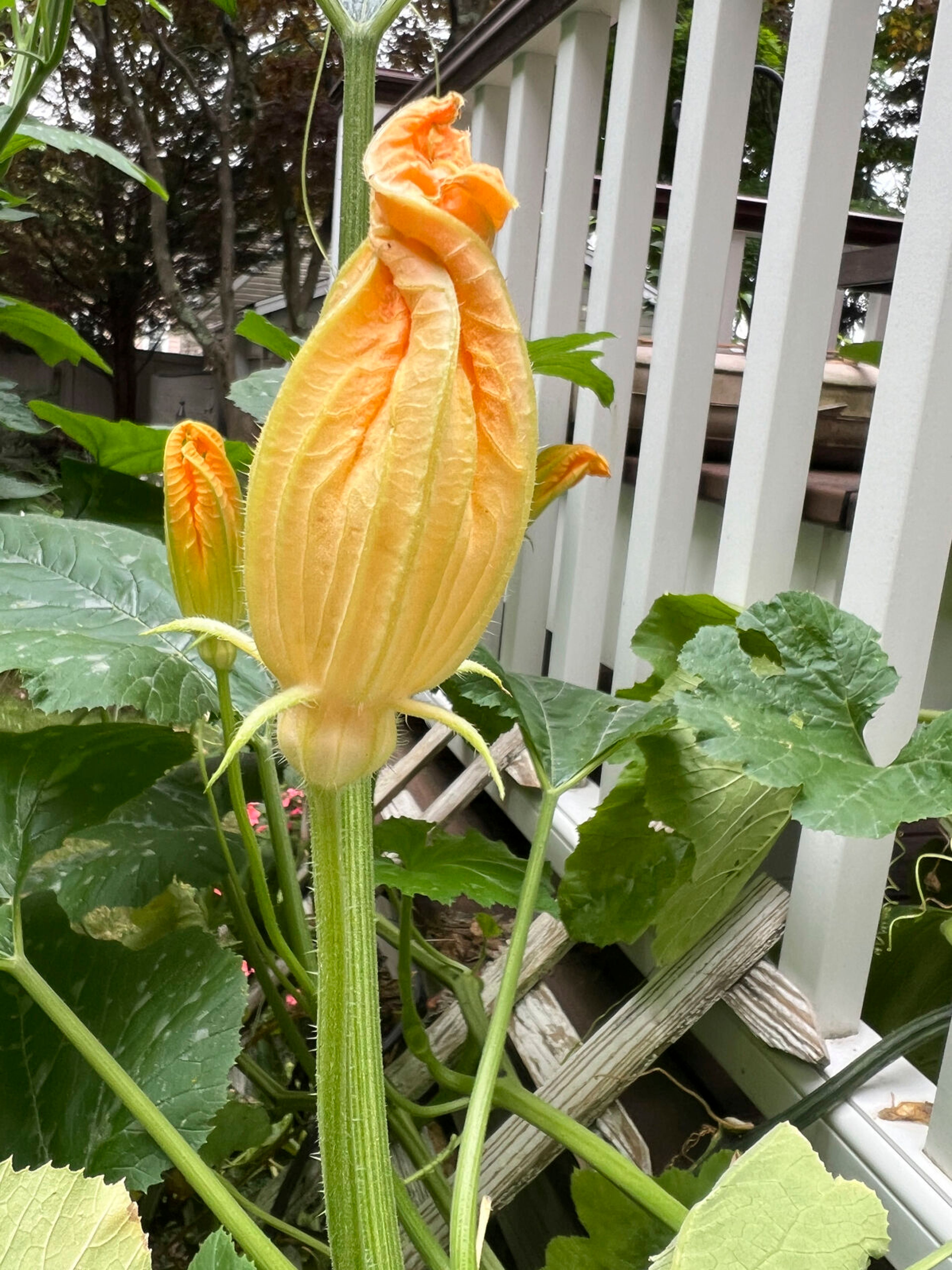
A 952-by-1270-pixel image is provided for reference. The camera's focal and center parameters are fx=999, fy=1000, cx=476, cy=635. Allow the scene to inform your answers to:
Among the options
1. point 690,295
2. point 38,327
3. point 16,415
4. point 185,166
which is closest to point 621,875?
point 690,295

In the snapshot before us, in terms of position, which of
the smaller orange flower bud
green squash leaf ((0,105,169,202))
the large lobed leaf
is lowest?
the large lobed leaf

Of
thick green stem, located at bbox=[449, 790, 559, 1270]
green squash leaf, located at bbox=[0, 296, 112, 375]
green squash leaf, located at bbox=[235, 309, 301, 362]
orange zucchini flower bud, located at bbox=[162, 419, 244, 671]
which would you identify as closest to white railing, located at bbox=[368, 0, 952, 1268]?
thick green stem, located at bbox=[449, 790, 559, 1270]

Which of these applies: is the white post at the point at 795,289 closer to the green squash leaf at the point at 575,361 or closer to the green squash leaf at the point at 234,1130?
the green squash leaf at the point at 575,361

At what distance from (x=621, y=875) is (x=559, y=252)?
41.2 inches

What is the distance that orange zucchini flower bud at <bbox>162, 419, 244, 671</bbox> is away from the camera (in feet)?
1.80

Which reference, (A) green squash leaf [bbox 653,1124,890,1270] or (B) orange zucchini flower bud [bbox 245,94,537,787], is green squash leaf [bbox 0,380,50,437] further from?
(A) green squash leaf [bbox 653,1124,890,1270]

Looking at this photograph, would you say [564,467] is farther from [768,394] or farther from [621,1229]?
[621,1229]

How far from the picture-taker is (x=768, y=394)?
989 millimetres

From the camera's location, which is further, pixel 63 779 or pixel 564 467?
pixel 564 467

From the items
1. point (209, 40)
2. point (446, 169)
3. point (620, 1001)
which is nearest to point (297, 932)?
point (620, 1001)

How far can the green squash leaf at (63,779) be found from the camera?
2.14ft

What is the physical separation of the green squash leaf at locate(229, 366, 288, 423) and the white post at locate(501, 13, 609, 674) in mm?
411

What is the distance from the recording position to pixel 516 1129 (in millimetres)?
966

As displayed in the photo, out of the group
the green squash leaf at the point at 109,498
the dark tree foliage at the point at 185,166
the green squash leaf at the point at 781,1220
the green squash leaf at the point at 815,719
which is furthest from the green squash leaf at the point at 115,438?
the dark tree foliage at the point at 185,166
